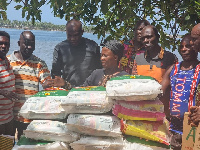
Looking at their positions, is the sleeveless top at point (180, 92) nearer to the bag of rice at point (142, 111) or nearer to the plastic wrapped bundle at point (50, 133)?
the bag of rice at point (142, 111)

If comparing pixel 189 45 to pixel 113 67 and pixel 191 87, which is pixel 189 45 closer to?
pixel 191 87

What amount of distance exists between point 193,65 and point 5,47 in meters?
2.15

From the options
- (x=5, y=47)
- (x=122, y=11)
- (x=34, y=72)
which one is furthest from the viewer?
(x=122, y=11)

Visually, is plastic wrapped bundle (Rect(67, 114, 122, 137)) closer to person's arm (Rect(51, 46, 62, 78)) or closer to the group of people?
the group of people

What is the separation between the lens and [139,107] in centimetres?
219

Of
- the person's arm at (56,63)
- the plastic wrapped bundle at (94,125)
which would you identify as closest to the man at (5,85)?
the person's arm at (56,63)

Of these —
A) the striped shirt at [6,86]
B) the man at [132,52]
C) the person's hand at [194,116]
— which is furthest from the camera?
the man at [132,52]

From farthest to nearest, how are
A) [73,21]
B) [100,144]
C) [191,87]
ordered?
[73,21], [191,87], [100,144]

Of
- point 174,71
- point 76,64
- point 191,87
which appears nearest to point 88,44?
point 76,64

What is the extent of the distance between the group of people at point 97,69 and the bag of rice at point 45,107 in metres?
0.55

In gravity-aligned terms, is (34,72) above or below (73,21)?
below

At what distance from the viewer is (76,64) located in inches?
145

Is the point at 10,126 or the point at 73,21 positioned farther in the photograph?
the point at 73,21

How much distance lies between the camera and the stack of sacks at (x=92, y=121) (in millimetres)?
2154
